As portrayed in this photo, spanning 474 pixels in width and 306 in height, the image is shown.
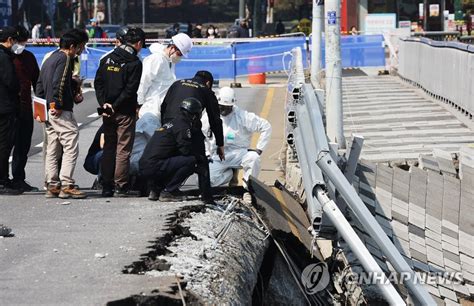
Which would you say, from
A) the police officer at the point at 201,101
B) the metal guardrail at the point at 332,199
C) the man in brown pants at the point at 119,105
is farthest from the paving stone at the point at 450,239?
the man in brown pants at the point at 119,105

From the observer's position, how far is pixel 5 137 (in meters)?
10.6

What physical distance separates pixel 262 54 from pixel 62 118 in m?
21.9

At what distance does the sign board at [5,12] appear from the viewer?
152 feet

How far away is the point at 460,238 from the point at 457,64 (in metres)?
9.09

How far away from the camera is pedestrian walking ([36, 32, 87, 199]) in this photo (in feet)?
33.5

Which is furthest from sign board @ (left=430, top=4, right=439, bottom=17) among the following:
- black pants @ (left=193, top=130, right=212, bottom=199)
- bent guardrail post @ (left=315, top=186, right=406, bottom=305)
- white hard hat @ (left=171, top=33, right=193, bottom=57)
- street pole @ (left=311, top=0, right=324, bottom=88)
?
bent guardrail post @ (left=315, top=186, right=406, bottom=305)

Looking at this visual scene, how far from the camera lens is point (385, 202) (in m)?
11.0

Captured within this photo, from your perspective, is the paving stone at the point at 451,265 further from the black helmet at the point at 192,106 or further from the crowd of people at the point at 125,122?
the black helmet at the point at 192,106

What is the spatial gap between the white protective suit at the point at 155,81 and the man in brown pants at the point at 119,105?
2.71 ft

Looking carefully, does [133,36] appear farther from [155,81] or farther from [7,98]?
[7,98]

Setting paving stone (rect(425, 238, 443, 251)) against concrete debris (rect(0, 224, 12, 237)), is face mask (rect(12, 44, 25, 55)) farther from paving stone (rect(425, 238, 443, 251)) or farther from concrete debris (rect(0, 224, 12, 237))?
paving stone (rect(425, 238, 443, 251))

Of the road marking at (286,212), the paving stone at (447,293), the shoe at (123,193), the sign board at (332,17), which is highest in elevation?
the sign board at (332,17)

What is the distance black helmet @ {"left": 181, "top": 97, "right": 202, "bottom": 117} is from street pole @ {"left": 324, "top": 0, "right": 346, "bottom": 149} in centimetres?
427

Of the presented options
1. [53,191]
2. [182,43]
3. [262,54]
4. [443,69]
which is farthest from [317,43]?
[262,54]
